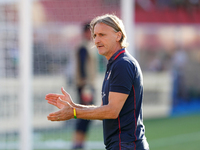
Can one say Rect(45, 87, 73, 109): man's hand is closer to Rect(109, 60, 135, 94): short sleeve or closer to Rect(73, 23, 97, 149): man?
Rect(109, 60, 135, 94): short sleeve

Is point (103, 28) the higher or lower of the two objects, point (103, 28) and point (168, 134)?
the higher

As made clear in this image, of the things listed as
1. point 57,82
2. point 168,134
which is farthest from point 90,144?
point 168,134

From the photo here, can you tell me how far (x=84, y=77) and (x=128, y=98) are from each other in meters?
4.07

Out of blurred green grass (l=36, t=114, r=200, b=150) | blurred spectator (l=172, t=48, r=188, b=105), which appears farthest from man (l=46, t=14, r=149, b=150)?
Result: blurred spectator (l=172, t=48, r=188, b=105)

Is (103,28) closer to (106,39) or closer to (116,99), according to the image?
(106,39)

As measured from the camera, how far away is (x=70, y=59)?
790cm

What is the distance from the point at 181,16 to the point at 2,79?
13.6m

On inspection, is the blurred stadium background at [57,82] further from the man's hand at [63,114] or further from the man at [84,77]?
the man's hand at [63,114]

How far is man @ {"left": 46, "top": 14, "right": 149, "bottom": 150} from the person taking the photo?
307 cm

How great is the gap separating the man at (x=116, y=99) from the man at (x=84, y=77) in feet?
12.2

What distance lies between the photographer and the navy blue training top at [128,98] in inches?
122

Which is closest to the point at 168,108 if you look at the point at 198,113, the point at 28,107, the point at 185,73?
the point at 198,113

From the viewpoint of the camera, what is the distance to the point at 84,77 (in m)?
7.23

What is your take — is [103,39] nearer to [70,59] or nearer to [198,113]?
[70,59]
